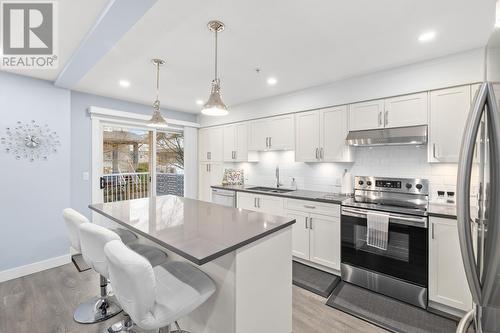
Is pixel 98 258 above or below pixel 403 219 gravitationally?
below

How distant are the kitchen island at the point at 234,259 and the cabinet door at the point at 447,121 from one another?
1968 mm

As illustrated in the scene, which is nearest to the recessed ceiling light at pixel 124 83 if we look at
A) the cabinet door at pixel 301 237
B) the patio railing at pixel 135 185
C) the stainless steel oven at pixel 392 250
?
the patio railing at pixel 135 185

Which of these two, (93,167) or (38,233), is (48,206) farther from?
(93,167)

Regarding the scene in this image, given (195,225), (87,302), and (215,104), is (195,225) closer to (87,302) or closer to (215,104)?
(215,104)

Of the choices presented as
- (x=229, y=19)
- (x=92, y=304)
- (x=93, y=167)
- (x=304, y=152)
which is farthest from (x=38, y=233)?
(x=304, y=152)

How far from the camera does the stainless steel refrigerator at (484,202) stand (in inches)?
27.3

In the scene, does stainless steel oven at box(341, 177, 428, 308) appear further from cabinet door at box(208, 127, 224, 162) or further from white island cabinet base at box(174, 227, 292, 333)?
cabinet door at box(208, 127, 224, 162)

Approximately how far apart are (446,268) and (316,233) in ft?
4.32

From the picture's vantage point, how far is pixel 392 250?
2.42 m

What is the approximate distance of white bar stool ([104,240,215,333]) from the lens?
1.12 m

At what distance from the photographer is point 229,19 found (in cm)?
185

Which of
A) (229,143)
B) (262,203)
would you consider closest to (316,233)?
(262,203)

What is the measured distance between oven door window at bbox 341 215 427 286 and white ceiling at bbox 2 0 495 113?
1.84 metres

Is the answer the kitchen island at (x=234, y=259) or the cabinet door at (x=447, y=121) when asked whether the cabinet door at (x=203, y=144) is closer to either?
the kitchen island at (x=234, y=259)
